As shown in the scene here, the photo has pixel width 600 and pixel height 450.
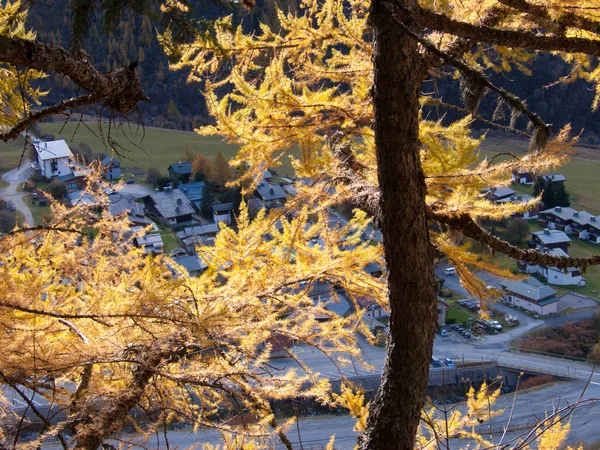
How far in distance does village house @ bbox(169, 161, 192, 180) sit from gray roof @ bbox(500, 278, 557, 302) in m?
17.3

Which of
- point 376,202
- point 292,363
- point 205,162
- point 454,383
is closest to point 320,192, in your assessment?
point 376,202

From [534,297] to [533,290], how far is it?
387 mm

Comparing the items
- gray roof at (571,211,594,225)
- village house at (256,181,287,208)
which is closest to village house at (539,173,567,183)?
gray roof at (571,211,594,225)

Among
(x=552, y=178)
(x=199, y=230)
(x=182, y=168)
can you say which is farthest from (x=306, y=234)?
(x=552, y=178)

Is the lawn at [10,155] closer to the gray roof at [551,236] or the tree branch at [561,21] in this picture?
the gray roof at [551,236]

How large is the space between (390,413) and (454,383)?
44.4 feet

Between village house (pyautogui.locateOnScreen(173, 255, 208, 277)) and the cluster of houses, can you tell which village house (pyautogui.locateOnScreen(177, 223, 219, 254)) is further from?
the cluster of houses


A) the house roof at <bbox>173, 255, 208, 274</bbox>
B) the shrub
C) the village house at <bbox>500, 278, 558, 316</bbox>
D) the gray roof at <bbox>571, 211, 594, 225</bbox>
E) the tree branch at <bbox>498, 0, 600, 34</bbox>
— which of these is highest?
the tree branch at <bbox>498, 0, 600, 34</bbox>

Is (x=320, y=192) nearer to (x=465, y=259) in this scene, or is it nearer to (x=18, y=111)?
(x=465, y=259)

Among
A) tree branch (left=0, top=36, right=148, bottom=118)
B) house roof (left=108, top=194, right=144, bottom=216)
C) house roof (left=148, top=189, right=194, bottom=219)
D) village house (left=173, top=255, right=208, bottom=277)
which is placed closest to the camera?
tree branch (left=0, top=36, right=148, bottom=118)

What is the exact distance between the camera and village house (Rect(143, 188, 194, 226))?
24750 mm

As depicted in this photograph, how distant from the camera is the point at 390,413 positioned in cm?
278

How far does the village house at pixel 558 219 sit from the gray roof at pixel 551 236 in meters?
1.85

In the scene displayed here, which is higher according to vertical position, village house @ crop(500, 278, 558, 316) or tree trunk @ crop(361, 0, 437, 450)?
tree trunk @ crop(361, 0, 437, 450)
